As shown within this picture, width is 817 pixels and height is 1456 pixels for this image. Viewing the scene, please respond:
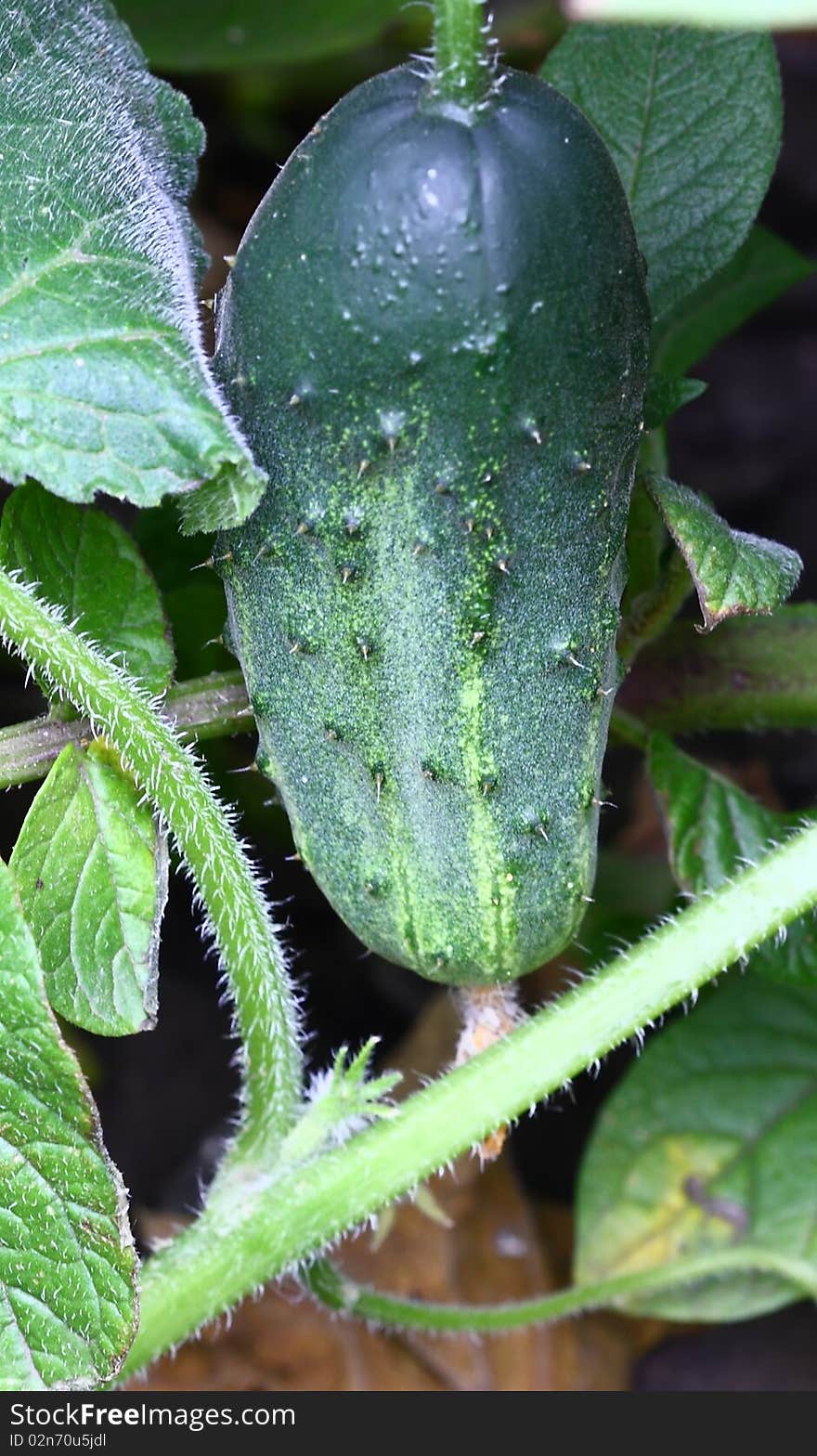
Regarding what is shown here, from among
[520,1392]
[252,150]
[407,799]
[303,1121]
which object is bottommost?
[520,1392]

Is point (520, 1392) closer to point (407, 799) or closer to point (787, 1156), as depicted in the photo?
point (787, 1156)

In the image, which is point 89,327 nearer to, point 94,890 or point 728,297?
point 94,890

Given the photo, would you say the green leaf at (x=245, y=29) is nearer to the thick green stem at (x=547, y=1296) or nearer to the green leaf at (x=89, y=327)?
the green leaf at (x=89, y=327)

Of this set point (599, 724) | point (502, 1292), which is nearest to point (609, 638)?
point (599, 724)

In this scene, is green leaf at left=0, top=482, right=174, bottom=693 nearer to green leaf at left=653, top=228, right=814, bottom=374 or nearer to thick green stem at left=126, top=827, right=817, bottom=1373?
thick green stem at left=126, top=827, right=817, bottom=1373

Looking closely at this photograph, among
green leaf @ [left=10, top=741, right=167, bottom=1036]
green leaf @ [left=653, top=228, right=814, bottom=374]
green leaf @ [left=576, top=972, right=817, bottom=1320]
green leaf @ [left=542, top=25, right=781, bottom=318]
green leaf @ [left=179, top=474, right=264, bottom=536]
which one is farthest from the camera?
green leaf @ [left=576, top=972, right=817, bottom=1320]

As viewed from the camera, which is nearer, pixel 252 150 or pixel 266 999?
pixel 266 999

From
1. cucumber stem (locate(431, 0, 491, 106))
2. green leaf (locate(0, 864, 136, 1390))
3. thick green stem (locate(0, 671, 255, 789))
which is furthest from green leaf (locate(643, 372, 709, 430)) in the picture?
green leaf (locate(0, 864, 136, 1390))
